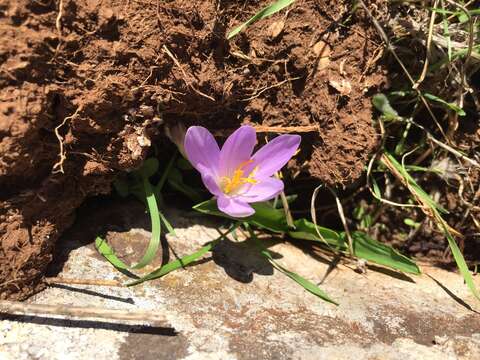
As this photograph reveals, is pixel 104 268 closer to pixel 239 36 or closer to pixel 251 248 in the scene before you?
pixel 251 248

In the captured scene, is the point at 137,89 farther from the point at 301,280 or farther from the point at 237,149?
the point at 301,280

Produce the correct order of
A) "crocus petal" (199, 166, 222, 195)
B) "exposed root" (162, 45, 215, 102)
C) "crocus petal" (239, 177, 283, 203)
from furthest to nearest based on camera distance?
"crocus petal" (239, 177, 283, 203)
"crocus petal" (199, 166, 222, 195)
"exposed root" (162, 45, 215, 102)

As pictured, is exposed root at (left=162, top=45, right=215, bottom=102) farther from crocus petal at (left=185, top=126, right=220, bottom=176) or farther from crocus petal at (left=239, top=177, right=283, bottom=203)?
crocus petal at (left=239, top=177, right=283, bottom=203)

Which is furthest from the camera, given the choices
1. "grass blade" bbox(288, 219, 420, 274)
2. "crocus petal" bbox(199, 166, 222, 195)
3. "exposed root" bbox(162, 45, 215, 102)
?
"grass blade" bbox(288, 219, 420, 274)

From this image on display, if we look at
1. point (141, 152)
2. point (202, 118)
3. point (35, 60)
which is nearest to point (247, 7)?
point (202, 118)

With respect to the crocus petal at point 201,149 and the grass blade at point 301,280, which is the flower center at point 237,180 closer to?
the crocus petal at point 201,149

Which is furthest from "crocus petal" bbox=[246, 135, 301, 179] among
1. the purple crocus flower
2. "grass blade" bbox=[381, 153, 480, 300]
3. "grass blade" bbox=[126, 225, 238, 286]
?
"grass blade" bbox=[381, 153, 480, 300]
